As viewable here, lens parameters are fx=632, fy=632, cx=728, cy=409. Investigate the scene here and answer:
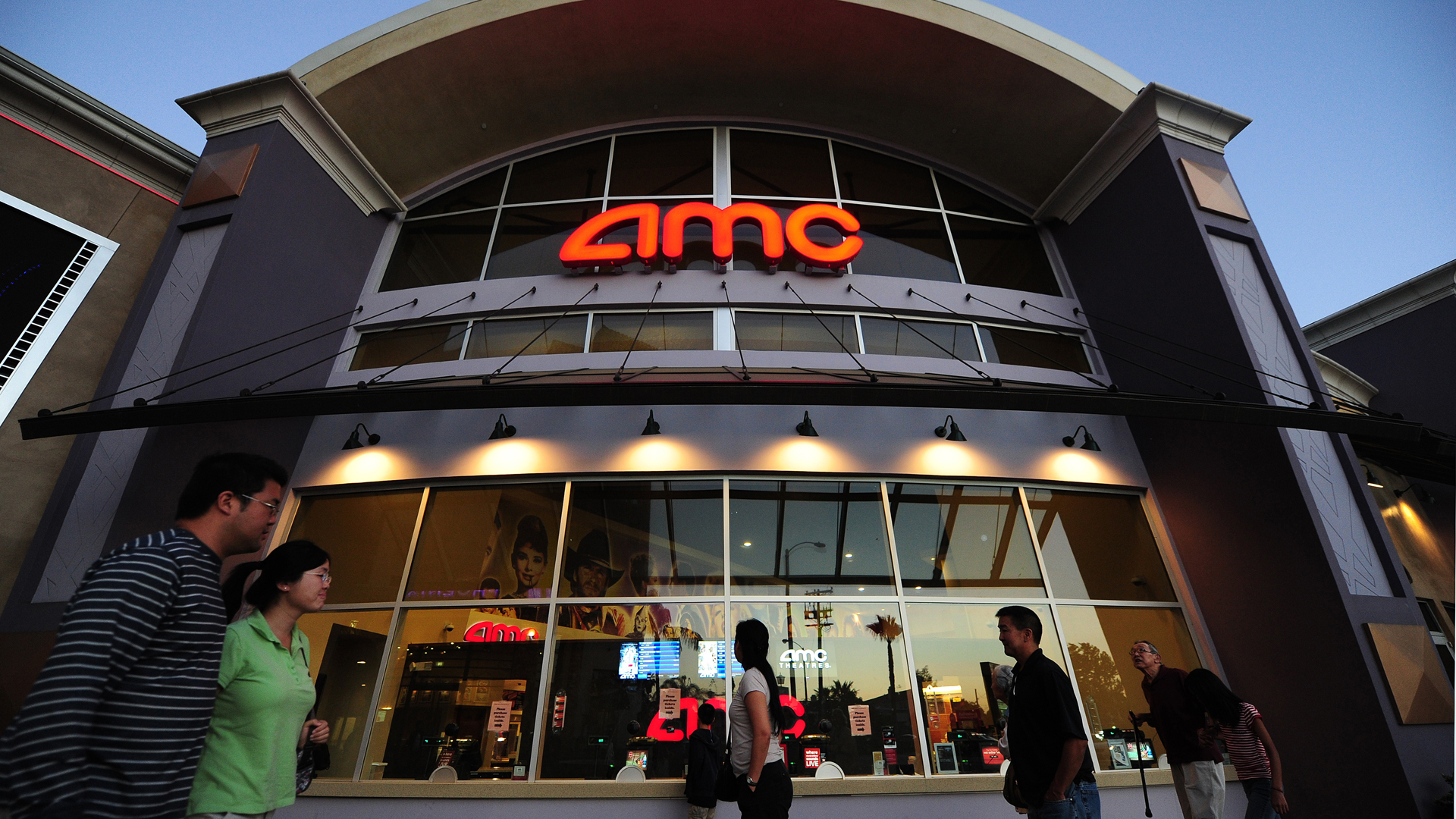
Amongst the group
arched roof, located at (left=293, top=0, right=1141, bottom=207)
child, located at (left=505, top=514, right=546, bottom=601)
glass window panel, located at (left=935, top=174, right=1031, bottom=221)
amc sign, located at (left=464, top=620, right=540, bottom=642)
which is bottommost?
amc sign, located at (left=464, top=620, right=540, bottom=642)

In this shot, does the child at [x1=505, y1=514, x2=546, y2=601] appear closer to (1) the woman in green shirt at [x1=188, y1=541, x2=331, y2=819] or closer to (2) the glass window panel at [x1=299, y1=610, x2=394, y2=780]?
(2) the glass window panel at [x1=299, y1=610, x2=394, y2=780]

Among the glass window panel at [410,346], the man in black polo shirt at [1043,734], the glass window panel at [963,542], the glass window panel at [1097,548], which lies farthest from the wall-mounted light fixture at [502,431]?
the glass window panel at [1097,548]

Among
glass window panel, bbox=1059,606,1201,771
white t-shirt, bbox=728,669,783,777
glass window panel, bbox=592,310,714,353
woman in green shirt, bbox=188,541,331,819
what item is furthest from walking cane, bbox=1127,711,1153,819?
glass window panel, bbox=592,310,714,353

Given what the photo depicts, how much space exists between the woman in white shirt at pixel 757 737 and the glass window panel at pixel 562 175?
27.3 ft

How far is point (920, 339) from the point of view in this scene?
8438 mm

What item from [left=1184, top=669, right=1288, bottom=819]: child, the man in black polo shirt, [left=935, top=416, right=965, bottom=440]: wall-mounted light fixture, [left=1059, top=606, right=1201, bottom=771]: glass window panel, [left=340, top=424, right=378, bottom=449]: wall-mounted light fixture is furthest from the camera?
[left=340, top=424, right=378, bottom=449]: wall-mounted light fixture

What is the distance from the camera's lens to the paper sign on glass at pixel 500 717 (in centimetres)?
605

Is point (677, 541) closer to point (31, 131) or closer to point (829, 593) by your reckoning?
point (829, 593)

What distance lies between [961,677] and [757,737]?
375 cm

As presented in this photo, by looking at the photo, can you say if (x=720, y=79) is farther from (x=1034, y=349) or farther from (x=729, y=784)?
(x=729, y=784)

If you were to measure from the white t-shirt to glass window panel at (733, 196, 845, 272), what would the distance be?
625 cm

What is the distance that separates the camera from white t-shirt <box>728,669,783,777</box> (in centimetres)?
353

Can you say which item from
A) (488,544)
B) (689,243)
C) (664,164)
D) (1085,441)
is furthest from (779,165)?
(488,544)

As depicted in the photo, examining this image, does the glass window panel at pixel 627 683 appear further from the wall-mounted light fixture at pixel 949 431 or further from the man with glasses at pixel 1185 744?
the man with glasses at pixel 1185 744
